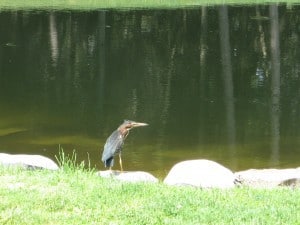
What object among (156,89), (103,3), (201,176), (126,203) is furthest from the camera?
(103,3)

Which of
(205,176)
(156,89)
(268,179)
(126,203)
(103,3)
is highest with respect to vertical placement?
(103,3)

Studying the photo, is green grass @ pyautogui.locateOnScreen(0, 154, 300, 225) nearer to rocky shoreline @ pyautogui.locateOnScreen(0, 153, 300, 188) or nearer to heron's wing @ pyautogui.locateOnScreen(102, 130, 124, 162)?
rocky shoreline @ pyautogui.locateOnScreen(0, 153, 300, 188)

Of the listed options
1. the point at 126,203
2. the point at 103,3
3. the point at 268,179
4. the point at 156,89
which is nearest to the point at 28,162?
the point at 126,203

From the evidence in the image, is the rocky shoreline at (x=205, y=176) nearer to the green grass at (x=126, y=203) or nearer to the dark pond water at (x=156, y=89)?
the green grass at (x=126, y=203)

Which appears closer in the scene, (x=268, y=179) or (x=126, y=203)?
(x=126, y=203)

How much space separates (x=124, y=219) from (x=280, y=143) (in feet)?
19.8

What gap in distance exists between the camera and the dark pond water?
10242 mm

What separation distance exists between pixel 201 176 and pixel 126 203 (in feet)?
5.42

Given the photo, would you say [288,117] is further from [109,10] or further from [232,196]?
[109,10]

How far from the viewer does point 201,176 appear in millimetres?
6609

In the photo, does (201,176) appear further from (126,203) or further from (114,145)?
(126,203)

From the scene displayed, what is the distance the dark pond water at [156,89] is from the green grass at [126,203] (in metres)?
3.23

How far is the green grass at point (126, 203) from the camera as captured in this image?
4754 millimetres

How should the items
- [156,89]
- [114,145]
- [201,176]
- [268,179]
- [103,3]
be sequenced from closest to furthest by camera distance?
1. [201,176]
2. [114,145]
3. [268,179]
4. [156,89]
5. [103,3]
